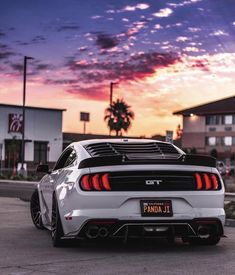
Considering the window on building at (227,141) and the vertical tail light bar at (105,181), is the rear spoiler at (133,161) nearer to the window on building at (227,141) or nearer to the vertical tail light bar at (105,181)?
the vertical tail light bar at (105,181)

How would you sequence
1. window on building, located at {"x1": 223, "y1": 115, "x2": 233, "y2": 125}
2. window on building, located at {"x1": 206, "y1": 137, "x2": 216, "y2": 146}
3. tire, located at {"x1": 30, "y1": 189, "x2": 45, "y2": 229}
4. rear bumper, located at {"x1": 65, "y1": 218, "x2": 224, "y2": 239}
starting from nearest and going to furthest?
rear bumper, located at {"x1": 65, "y1": 218, "x2": 224, "y2": 239}
tire, located at {"x1": 30, "y1": 189, "x2": 45, "y2": 229}
window on building, located at {"x1": 223, "y1": 115, "x2": 233, "y2": 125}
window on building, located at {"x1": 206, "y1": 137, "x2": 216, "y2": 146}

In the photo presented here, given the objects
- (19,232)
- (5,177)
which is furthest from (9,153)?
(19,232)

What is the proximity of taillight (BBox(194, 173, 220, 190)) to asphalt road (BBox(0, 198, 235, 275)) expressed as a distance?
2.79 ft

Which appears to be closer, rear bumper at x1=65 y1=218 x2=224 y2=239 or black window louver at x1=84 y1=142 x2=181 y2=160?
rear bumper at x1=65 y1=218 x2=224 y2=239

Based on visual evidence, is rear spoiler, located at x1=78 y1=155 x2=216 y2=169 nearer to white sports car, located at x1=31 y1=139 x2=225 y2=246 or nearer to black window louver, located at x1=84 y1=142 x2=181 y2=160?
white sports car, located at x1=31 y1=139 x2=225 y2=246

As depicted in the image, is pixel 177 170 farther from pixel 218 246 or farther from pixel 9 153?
pixel 9 153

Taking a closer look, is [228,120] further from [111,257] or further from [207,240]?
[111,257]

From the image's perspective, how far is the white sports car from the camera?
29.1 ft

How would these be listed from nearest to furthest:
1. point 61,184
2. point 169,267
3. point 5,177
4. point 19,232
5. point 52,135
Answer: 1. point 169,267
2. point 61,184
3. point 19,232
4. point 5,177
5. point 52,135

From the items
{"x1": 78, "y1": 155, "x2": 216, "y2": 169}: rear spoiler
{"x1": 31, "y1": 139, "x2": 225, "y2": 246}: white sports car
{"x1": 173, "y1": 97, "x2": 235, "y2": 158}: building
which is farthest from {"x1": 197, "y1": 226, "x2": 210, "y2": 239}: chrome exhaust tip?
{"x1": 173, "y1": 97, "x2": 235, "y2": 158}: building

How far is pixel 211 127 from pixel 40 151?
22791 millimetres

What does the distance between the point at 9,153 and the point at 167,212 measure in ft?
257

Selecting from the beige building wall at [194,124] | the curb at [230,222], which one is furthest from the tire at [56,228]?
the beige building wall at [194,124]

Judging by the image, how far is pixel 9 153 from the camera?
86.1 metres
